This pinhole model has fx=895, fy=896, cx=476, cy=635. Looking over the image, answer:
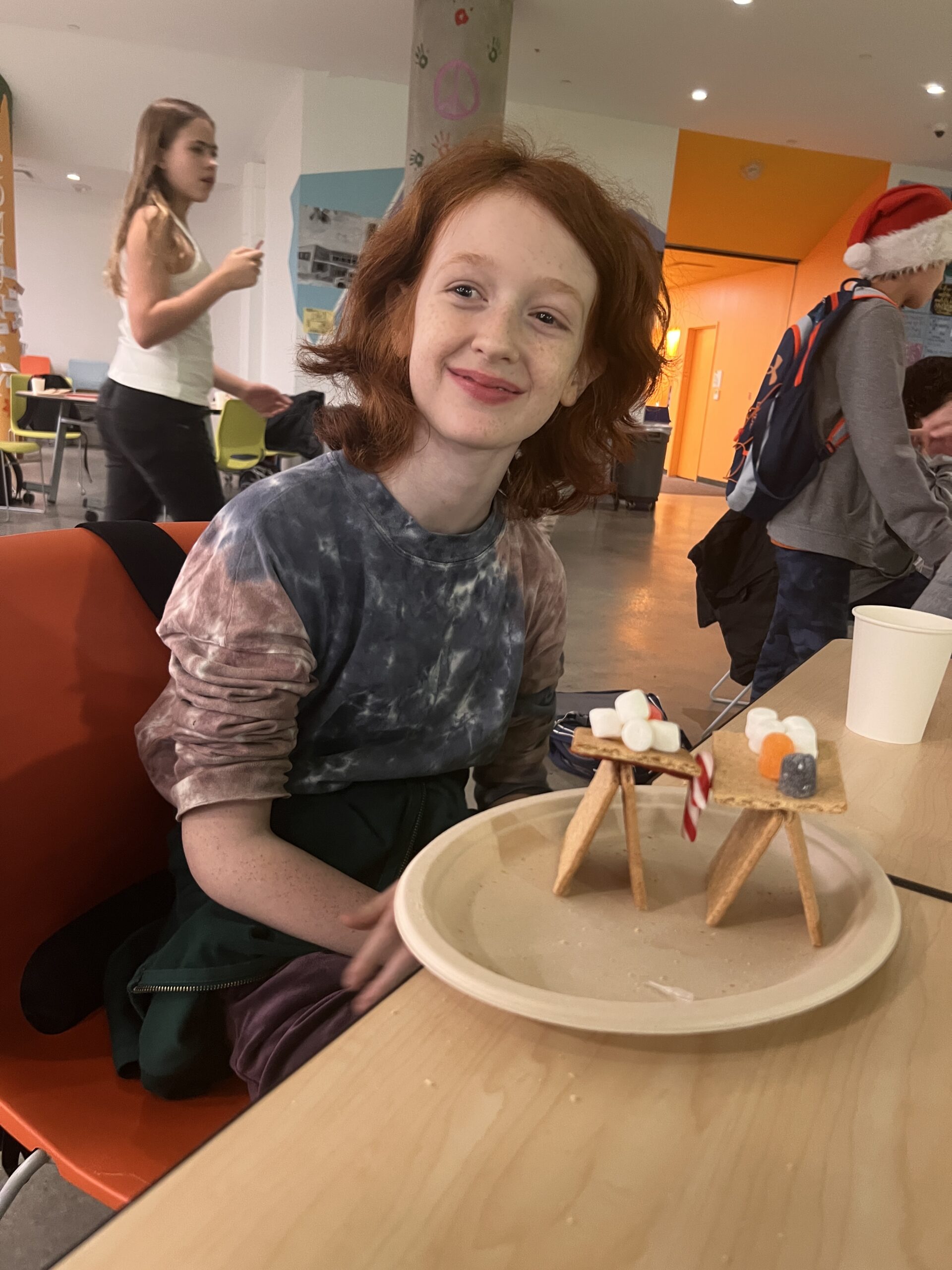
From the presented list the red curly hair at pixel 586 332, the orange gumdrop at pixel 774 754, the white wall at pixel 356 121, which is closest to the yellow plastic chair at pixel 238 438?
the white wall at pixel 356 121

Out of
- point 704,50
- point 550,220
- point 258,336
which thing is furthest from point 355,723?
point 258,336

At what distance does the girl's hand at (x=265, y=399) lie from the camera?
2.27 m

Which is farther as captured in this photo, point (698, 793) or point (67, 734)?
point (67, 734)

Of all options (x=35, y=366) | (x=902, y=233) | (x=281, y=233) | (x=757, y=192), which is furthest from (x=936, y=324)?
(x=35, y=366)

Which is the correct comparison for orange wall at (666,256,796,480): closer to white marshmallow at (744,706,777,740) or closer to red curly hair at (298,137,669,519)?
red curly hair at (298,137,669,519)

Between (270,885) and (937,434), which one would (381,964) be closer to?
(270,885)

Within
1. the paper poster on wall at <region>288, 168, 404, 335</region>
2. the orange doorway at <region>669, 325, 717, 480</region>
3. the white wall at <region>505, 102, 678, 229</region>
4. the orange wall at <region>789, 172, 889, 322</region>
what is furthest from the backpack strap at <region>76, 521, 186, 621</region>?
the orange doorway at <region>669, 325, 717, 480</region>

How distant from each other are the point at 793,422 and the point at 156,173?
1898 mm

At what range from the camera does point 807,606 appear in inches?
86.8

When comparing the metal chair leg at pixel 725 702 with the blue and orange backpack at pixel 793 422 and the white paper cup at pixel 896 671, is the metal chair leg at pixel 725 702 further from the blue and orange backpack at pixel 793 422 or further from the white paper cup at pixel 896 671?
the white paper cup at pixel 896 671

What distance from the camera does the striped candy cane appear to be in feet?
1.99

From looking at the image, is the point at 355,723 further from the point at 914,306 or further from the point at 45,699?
the point at 914,306

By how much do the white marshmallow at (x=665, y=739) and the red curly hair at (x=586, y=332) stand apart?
0.51m

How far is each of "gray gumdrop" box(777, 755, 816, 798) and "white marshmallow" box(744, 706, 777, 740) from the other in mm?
47
